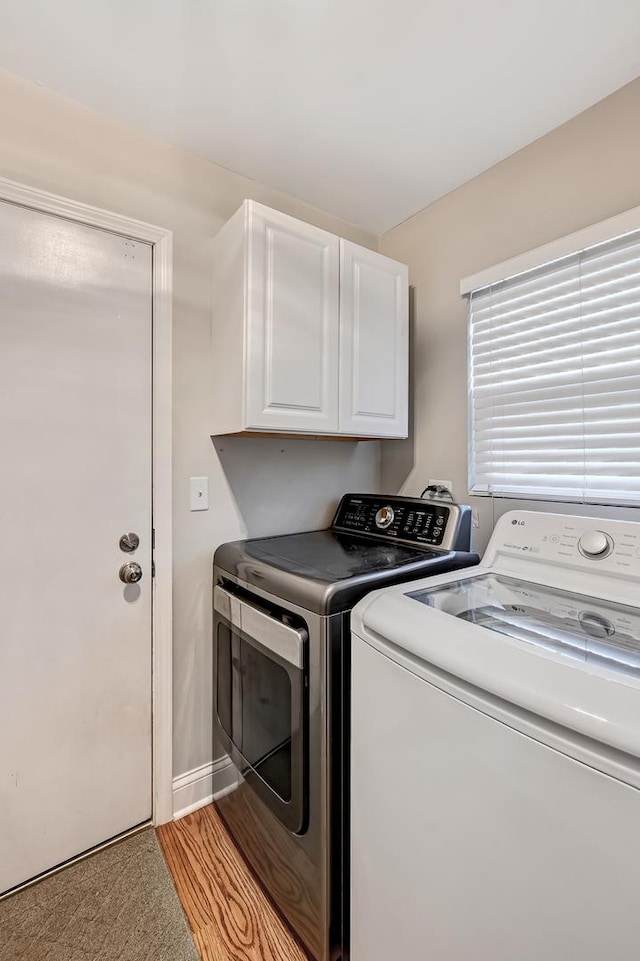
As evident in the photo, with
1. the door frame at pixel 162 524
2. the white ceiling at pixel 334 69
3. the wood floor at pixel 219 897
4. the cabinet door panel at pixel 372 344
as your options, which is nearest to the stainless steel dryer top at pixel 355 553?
the door frame at pixel 162 524

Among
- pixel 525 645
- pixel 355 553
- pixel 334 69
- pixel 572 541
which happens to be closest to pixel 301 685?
pixel 355 553

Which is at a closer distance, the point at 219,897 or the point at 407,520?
the point at 219,897

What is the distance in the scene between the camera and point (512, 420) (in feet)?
5.38

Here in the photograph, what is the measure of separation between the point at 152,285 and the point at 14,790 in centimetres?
171

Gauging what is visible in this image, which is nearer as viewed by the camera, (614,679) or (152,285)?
(614,679)

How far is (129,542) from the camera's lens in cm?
149

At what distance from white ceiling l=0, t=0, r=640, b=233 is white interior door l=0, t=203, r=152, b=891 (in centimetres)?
46

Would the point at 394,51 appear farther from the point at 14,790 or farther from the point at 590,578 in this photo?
the point at 14,790

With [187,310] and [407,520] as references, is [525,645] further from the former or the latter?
[187,310]

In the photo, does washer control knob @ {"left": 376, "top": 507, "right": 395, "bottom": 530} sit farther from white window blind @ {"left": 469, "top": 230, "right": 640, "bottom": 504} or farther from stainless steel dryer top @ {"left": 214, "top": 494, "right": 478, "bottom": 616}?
white window blind @ {"left": 469, "top": 230, "right": 640, "bottom": 504}

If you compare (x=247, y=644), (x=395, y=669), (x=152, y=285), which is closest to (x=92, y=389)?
(x=152, y=285)

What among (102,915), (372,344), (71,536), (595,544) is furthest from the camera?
(372,344)

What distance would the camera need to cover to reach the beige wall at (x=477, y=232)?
53.6 inches

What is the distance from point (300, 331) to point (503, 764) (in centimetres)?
136
